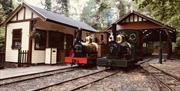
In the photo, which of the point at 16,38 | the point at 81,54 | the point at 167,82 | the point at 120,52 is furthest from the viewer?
the point at 16,38

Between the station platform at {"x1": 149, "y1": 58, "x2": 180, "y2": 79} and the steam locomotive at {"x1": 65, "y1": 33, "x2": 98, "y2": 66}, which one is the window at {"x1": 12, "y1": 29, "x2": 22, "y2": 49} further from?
the station platform at {"x1": 149, "y1": 58, "x2": 180, "y2": 79}

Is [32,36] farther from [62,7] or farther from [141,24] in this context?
[62,7]

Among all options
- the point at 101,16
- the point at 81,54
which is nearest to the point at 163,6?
the point at 81,54

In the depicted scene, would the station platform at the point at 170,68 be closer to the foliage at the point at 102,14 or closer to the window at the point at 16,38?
the window at the point at 16,38

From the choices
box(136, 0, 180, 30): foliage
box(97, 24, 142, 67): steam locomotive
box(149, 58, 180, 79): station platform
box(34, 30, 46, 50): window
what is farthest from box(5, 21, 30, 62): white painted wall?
box(149, 58, 180, 79): station platform

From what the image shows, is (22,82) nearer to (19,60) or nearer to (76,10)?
(19,60)

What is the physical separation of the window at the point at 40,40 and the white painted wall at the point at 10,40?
26.2 inches

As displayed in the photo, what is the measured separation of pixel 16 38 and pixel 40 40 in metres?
1.78

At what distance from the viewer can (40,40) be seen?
15055mm

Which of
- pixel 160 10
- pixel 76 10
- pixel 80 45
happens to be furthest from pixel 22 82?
pixel 76 10

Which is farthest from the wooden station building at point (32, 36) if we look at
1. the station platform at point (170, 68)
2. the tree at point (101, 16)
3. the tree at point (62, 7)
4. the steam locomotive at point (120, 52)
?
the tree at point (62, 7)

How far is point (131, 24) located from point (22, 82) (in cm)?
1432

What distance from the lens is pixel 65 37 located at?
17.7m

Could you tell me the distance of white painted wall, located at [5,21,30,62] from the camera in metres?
14.6
